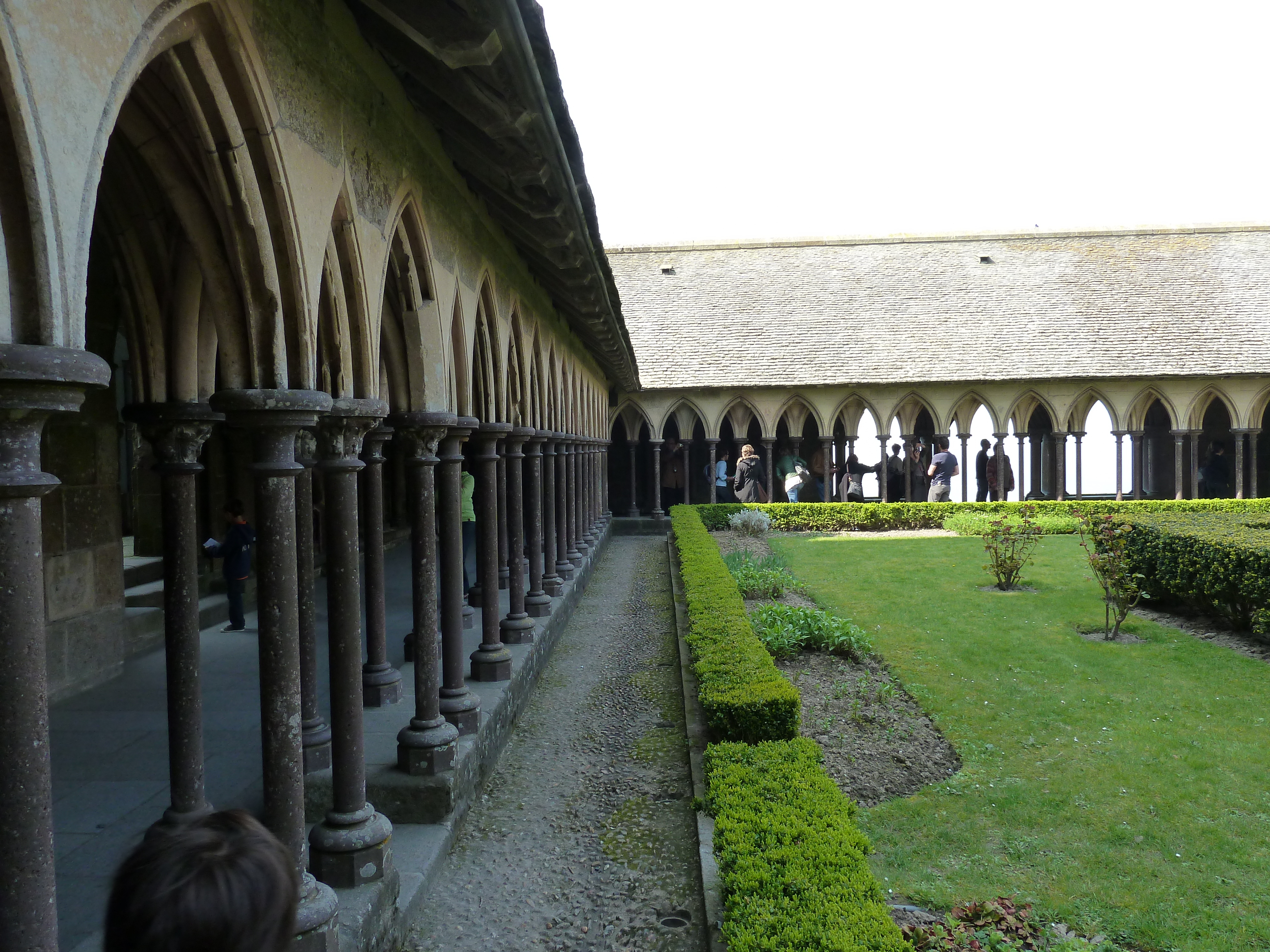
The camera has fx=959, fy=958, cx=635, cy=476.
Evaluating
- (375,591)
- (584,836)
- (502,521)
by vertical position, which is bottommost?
(584,836)

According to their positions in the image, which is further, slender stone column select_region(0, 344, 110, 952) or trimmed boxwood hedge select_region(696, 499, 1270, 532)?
trimmed boxwood hedge select_region(696, 499, 1270, 532)

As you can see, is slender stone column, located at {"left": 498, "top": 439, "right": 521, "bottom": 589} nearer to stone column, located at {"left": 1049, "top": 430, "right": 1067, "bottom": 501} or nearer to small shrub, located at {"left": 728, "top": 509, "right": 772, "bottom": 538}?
small shrub, located at {"left": 728, "top": 509, "right": 772, "bottom": 538}

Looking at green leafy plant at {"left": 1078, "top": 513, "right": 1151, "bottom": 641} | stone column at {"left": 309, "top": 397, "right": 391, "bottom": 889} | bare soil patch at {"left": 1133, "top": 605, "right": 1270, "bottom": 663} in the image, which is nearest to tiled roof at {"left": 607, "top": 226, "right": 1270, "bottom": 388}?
bare soil patch at {"left": 1133, "top": 605, "right": 1270, "bottom": 663}

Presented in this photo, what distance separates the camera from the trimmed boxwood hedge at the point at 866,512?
814 inches

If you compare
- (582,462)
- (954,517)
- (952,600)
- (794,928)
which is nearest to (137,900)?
(794,928)

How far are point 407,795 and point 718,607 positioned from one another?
4.13m

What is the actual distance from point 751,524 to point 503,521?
30.1 ft

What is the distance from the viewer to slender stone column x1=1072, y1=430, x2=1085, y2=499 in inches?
921

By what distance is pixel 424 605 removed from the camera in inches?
213

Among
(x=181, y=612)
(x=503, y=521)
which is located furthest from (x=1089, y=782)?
(x=503, y=521)

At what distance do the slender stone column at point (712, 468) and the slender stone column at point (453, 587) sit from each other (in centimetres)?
1638

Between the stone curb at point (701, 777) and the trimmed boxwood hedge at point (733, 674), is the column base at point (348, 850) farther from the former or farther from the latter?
the trimmed boxwood hedge at point (733, 674)

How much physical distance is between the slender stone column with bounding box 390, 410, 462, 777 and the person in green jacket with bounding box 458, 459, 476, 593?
395cm

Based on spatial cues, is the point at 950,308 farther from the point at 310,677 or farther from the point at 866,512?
the point at 310,677
